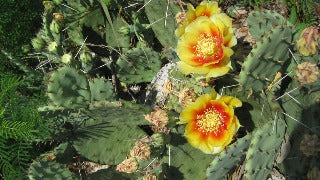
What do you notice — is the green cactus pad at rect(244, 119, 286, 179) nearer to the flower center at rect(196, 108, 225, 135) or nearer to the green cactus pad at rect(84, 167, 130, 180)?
the flower center at rect(196, 108, 225, 135)

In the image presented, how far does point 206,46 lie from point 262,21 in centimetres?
22

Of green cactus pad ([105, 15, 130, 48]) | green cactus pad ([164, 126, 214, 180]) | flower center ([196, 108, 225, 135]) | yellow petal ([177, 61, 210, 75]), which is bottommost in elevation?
green cactus pad ([164, 126, 214, 180])

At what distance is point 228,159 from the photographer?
5.19 feet

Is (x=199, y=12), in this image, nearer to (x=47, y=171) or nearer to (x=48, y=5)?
(x=48, y=5)

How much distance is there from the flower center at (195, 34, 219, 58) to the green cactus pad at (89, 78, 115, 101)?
15.6 inches

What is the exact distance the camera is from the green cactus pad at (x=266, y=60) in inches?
57.1

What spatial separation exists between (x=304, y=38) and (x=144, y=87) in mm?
909

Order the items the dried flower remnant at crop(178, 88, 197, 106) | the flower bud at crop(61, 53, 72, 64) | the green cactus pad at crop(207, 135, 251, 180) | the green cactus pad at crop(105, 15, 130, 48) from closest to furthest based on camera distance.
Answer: the green cactus pad at crop(207, 135, 251, 180) < the dried flower remnant at crop(178, 88, 197, 106) < the flower bud at crop(61, 53, 72, 64) < the green cactus pad at crop(105, 15, 130, 48)

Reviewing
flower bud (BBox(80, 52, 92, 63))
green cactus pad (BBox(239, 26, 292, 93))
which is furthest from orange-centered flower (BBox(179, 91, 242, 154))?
flower bud (BBox(80, 52, 92, 63))

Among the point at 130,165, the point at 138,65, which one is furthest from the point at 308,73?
the point at 138,65

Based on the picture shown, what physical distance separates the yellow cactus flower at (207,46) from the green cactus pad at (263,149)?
0.23 meters

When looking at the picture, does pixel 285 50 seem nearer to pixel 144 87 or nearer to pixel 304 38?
pixel 304 38

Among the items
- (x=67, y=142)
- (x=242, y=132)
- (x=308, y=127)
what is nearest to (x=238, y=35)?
(x=242, y=132)

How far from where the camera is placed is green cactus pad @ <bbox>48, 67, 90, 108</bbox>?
5.47 ft
